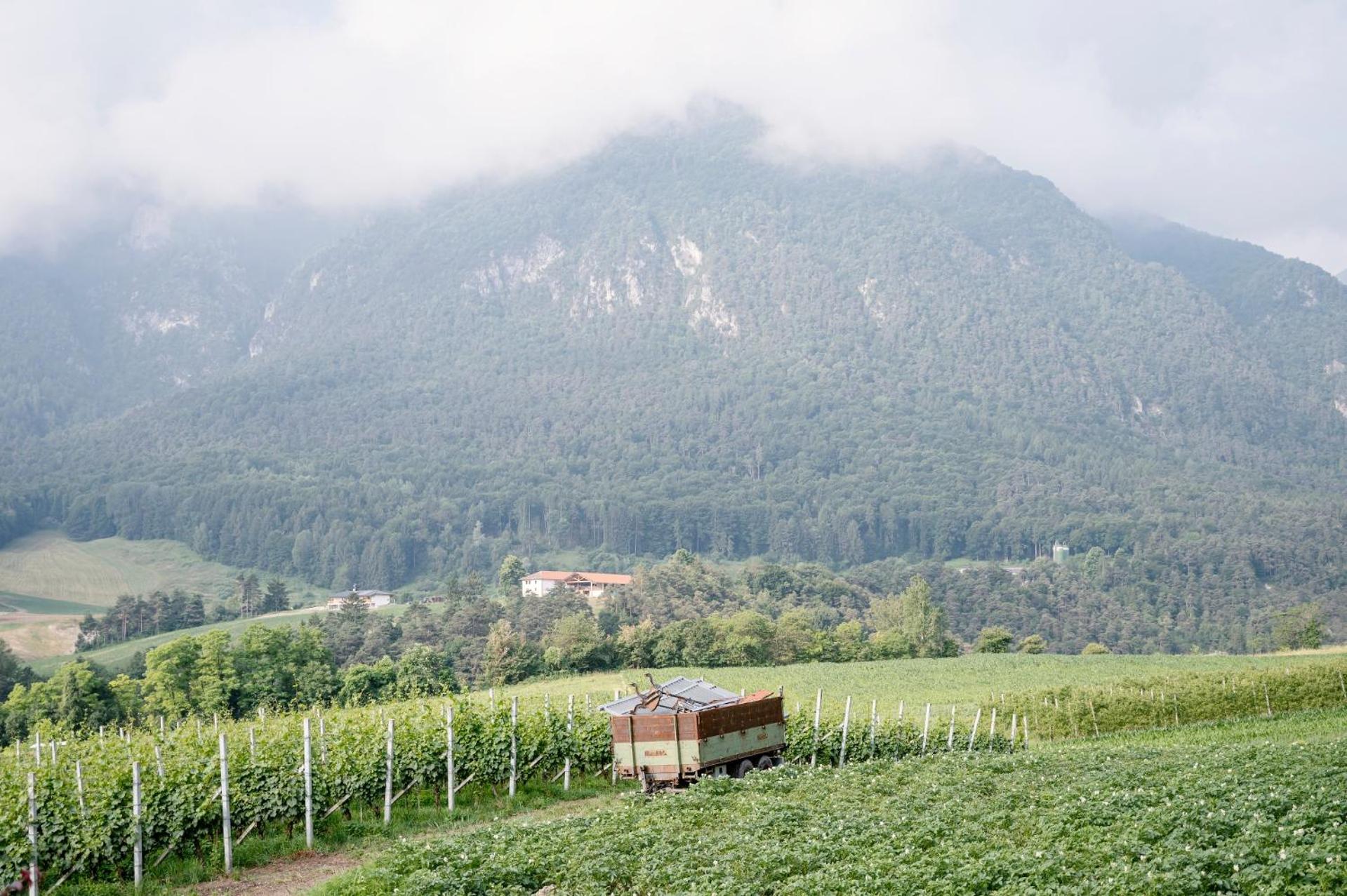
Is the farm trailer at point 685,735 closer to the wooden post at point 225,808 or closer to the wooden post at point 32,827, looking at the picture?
the wooden post at point 225,808

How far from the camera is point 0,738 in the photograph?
204 feet

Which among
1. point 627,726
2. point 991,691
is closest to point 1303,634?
point 991,691

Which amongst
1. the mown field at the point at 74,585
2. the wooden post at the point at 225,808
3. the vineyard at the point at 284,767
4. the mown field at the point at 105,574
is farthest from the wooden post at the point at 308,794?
the mown field at the point at 105,574

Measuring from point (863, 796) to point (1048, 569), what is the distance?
15978cm

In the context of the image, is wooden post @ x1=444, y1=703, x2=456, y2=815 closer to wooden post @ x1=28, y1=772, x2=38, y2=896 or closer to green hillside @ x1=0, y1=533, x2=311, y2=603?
wooden post @ x1=28, y1=772, x2=38, y2=896

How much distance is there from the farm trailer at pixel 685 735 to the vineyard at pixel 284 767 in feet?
7.59

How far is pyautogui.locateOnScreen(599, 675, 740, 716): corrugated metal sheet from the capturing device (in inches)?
934

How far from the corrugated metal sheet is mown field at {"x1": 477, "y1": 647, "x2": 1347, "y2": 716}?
84.1ft

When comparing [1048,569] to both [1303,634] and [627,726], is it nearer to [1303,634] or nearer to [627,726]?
[1303,634]

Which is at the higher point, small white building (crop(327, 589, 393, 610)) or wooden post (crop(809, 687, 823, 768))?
wooden post (crop(809, 687, 823, 768))

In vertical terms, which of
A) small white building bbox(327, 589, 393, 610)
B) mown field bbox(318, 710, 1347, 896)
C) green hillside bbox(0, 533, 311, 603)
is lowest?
small white building bbox(327, 589, 393, 610)

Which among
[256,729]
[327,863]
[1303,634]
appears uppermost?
[256,729]

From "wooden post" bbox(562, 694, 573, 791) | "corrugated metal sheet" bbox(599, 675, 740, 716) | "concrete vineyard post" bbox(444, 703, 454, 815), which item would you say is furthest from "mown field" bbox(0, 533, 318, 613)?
"corrugated metal sheet" bbox(599, 675, 740, 716)

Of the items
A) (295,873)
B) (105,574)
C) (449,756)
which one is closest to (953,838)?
(295,873)
